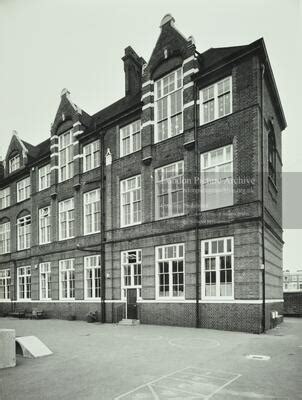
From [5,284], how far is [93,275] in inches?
548

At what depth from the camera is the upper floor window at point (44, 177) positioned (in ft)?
95.9

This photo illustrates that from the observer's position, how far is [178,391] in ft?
23.3

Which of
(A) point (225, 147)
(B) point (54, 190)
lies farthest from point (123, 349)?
(B) point (54, 190)

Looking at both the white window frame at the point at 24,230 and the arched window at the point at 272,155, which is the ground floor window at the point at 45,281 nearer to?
the white window frame at the point at 24,230

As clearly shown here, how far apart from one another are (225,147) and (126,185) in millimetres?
6994

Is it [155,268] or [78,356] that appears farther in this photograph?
[155,268]

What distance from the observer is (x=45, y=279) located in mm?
28047

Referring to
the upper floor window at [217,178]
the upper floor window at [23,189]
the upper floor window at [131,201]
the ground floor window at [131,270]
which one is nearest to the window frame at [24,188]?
the upper floor window at [23,189]

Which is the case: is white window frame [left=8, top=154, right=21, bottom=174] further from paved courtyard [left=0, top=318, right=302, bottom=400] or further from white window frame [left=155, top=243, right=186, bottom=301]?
paved courtyard [left=0, top=318, right=302, bottom=400]

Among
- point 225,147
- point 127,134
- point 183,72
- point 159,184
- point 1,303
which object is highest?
point 183,72

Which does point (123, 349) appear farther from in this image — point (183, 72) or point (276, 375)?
point (183, 72)

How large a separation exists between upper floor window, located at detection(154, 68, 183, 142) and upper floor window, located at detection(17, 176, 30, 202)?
15778 millimetres

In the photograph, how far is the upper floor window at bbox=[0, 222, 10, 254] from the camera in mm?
34000

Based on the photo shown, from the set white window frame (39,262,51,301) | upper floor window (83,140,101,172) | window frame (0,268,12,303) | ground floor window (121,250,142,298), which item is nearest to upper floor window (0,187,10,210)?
window frame (0,268,12,303)
